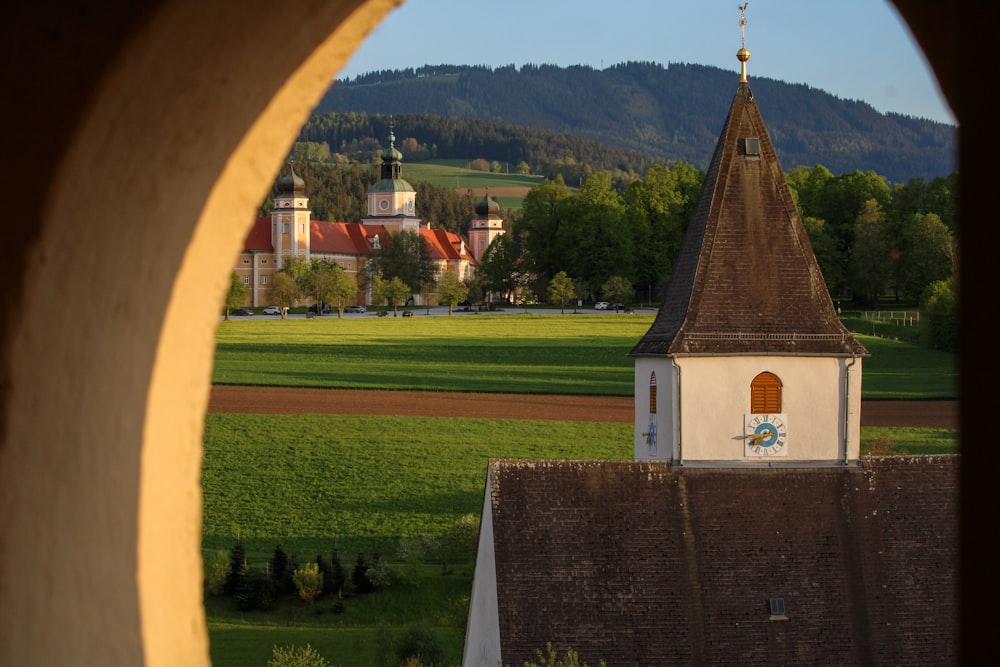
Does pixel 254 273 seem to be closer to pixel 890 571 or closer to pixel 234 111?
pixel 890 571

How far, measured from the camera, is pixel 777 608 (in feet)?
58.3

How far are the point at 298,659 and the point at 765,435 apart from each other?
7.79 meters

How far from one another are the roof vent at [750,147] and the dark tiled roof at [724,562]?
180 inches

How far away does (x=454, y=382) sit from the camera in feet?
181

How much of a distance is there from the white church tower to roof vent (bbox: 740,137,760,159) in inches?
0.6

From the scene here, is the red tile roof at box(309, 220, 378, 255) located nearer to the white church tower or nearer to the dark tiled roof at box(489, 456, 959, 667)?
the white church tower

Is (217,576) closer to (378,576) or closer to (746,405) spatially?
(378,576)

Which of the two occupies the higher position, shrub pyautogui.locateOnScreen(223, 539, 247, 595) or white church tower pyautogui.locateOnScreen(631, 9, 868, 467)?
white church tower pyautogui.locateOnScreen(631, 9, 868, 467)

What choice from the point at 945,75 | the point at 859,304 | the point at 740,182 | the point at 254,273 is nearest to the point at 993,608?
the point at 945,75

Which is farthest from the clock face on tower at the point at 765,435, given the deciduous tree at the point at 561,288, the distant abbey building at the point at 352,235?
the distant abbey building at the point at 352,235

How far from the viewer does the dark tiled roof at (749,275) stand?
20172mm

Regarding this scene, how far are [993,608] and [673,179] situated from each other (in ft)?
265

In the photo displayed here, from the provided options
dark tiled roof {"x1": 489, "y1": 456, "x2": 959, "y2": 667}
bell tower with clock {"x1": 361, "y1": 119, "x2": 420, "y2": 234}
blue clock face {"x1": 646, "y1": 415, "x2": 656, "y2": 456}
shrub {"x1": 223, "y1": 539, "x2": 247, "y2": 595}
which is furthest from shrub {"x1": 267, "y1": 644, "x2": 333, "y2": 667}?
bell tower with clock {"x1": 361, "y1": 119, "x2": 420, "y2": 234}

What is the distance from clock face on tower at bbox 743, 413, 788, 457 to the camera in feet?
64.4
